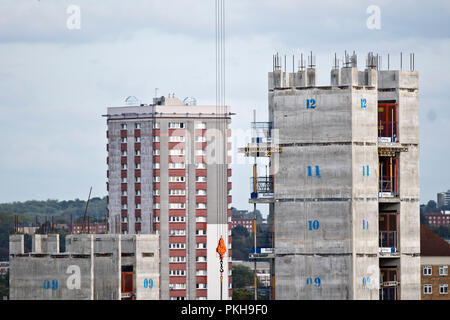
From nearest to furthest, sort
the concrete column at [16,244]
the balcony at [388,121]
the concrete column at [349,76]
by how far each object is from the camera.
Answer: the concrete column at [349,76]
the balcony at [388,121]
the concrete column at [16,244]

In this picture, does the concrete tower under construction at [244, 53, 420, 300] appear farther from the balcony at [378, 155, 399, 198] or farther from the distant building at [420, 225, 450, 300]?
the distant building at [420, 225, 450, 300]

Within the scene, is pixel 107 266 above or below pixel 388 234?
below

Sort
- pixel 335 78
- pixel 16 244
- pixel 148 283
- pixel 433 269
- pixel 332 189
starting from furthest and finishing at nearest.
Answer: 1. pixel 433 269
2. pixel 148 283
3. pixel 16 244
4. pixel 335 78
5. pixel 332 189

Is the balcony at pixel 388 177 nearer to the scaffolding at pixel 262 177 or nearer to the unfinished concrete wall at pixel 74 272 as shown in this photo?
the scaffolding at pixel 262 177

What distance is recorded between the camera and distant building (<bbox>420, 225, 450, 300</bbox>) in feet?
545

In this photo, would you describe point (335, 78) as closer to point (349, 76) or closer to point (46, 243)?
point (349, 76)

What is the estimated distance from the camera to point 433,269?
168 meters

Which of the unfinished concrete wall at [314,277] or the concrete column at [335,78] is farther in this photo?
the concrete column at [335,78]

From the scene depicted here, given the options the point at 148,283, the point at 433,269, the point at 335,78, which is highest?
the point at 335,78

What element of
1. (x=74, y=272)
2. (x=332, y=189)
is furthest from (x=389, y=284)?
(x=74, y=272)

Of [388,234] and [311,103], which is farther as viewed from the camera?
[388,234]

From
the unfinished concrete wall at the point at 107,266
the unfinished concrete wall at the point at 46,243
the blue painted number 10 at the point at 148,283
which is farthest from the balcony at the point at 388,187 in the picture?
the unfinished concrete wall at the point at 46,243

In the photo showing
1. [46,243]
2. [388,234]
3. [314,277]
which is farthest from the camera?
[46,243]

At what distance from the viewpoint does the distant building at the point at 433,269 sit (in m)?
166
